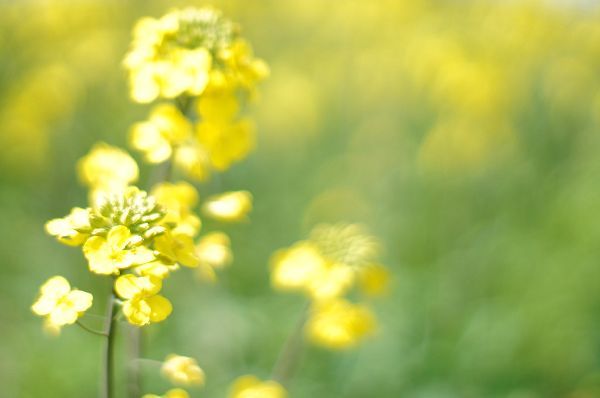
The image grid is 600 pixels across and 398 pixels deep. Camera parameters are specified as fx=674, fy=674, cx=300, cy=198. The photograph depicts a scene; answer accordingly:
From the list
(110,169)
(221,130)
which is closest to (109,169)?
(110,169)

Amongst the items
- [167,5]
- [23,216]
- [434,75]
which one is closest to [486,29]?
[434,75]

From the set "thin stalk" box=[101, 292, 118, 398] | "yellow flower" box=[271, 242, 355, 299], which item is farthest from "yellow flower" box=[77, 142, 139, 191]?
"yellow flower" box=[271, 242, 355, 299]

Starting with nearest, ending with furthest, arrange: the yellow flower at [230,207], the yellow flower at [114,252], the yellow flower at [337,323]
Result: the yellow flower at [114,252], the yellow flower at [230,207], the yellow flower at [337,323]

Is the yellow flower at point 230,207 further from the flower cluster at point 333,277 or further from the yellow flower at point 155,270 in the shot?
the yellow flower at point 155,270

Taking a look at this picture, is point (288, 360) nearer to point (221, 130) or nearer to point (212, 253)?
point (212, 253)

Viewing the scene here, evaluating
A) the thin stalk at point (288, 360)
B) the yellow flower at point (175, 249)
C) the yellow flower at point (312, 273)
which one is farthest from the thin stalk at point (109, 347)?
the thin stalk at point (288, 360)

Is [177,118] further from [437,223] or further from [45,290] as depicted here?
[437,223]

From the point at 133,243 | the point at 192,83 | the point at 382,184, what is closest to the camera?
the point at 133,243
